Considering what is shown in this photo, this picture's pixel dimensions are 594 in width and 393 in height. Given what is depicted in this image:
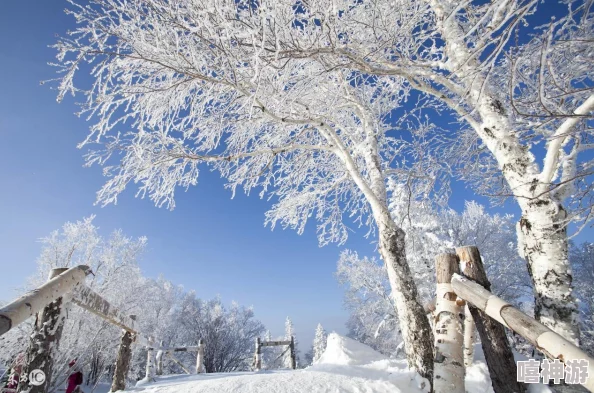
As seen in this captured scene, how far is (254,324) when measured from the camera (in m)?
28.3

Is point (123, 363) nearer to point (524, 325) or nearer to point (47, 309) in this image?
point (47, 309)

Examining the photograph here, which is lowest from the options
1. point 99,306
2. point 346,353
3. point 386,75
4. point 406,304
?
point 346,353

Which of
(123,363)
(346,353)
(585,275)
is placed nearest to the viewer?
(346,353)

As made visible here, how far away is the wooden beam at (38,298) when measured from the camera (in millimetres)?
2053

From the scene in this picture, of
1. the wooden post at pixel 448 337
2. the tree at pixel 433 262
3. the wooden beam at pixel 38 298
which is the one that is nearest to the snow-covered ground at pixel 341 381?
the wooden post at pixel 448 337

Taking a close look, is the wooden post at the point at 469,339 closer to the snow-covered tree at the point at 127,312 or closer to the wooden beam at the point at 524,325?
the wooden beam at the point at 524,325

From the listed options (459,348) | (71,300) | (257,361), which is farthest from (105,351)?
(459,348)

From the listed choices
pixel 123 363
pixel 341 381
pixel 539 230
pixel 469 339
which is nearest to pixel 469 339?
pixel 469 339

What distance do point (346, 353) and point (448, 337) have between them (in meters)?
1.89

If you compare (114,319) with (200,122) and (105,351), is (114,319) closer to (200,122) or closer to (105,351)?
(200,122)

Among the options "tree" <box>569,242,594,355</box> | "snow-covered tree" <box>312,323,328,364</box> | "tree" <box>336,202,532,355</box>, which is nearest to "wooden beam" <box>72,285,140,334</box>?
"tree" <box>336,202,532,355</box>

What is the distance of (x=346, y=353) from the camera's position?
14.3ft

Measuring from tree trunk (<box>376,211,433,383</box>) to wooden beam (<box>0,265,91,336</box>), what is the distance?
160 inches

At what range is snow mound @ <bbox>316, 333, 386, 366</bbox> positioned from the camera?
4.25 metres
